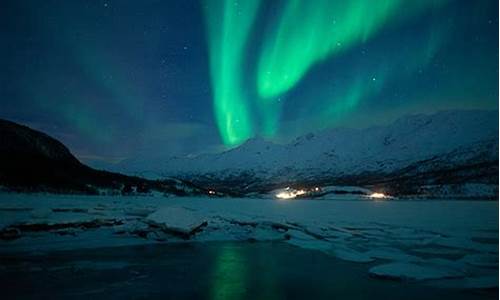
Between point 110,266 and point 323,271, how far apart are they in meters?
6.84

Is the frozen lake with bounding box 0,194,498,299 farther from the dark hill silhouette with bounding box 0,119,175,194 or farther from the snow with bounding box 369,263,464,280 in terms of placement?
the dark hill silhouette with bounding box 0,119,175,194

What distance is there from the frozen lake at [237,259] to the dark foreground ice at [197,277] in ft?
0.10

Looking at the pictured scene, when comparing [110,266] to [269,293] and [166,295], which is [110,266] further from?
[269,293]

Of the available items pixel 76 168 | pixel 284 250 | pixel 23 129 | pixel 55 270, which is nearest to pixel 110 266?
pixel 55 270

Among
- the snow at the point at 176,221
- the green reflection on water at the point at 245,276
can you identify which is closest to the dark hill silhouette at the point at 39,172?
the snow at the point at 176,221

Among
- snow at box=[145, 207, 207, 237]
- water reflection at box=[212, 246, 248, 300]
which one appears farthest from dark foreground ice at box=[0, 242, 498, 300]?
snow at box=[145, 207, 207, 237]

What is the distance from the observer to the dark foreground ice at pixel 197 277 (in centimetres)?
1081

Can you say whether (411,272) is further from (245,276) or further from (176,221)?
(176,221)

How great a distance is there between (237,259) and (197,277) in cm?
352

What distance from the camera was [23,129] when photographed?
16500 centimetres

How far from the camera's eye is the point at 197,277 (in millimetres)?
12844

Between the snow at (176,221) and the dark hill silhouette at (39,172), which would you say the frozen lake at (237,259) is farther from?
the dark hill silhouette at (39,172)

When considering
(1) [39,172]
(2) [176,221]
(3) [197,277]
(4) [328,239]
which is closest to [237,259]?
(3) [197,277]

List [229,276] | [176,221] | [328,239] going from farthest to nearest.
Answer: [176,221], [328,239], [229,276]
